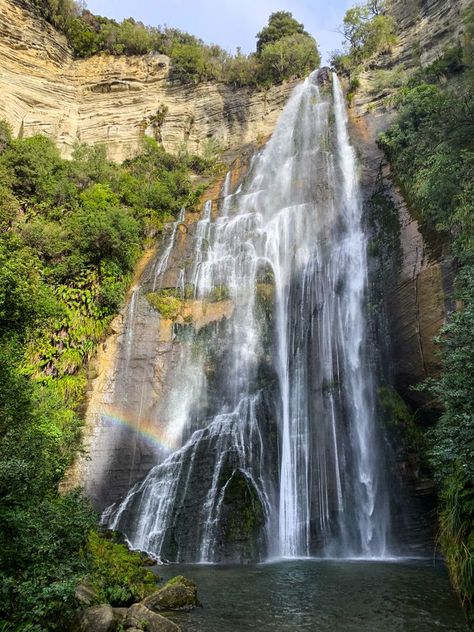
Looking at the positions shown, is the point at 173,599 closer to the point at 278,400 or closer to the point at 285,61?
the point at 278,400

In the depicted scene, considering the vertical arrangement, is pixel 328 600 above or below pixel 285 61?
below

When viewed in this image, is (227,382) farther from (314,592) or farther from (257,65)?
(257,65)

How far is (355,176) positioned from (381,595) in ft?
59.4

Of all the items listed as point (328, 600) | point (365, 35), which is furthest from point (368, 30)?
point (328, 600)

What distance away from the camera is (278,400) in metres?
16.3

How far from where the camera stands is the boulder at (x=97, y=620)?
5477 millimetres

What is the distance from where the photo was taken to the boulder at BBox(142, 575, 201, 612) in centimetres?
755

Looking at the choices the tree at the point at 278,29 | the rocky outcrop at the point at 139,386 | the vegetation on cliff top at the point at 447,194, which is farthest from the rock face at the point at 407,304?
the tree at the point at 278,29

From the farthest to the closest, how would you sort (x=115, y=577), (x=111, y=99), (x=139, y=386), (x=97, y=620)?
(x=111, y=99)
(x=139, y=386)
(x=115, y=577)
(x=97, y=620)

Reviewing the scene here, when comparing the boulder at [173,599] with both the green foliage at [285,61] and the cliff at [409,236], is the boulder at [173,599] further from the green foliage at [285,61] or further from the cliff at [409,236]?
the green foliage at [285,61]

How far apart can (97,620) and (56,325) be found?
14142mm

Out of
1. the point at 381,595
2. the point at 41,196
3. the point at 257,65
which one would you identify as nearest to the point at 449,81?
the point at 257,65

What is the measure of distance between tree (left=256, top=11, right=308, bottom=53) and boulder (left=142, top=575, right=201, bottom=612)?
38.7m

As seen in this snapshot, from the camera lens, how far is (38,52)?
32.0 meters
